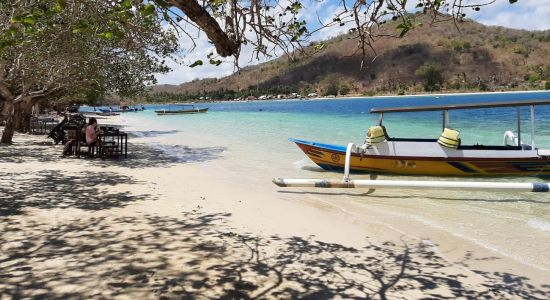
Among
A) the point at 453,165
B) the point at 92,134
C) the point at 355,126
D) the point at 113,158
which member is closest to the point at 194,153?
the point at 113,158

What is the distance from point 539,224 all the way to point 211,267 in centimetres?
608

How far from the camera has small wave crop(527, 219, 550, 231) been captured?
737 cm

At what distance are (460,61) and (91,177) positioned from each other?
161 m

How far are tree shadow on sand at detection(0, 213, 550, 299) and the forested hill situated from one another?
393 feet

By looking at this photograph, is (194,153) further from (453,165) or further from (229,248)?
(229,248)

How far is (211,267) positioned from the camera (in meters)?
4.79

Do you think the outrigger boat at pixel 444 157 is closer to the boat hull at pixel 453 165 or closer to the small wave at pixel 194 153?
the boat hull at pixel 453 165

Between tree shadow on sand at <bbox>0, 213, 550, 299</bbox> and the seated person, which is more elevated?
the seated person

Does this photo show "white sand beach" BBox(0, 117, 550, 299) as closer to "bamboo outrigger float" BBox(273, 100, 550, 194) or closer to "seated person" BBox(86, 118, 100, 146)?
"bamboo outrigger float" BBox(273, 100, 550, 194)

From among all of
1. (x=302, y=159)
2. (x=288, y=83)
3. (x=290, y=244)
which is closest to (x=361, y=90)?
(x=288, y=83)

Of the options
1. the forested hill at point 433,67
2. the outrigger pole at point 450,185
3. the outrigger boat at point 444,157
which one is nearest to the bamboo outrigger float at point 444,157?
the outrigger boat at point 444,157

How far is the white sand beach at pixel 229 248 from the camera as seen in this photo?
4.34m

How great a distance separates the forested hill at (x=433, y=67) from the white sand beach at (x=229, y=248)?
385ft

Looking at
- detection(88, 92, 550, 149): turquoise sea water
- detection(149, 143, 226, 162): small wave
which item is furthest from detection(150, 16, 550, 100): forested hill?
detection(149, 143, 226, 162): small wave
